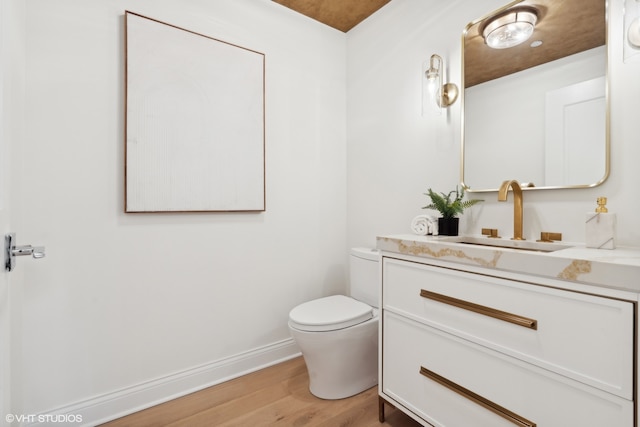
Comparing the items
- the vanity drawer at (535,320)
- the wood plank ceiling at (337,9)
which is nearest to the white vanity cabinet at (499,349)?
the vanity drawer at (535,320)

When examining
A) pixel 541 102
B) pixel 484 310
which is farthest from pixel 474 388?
pixel 541 102

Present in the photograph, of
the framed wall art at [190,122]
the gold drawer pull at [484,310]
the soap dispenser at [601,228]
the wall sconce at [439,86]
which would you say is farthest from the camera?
the wall sconce at [439,86]

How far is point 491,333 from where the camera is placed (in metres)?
1.13

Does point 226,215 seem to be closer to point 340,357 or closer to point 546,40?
point 340,357

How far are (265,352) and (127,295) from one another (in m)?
0.94

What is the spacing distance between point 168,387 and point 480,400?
1.58 meters

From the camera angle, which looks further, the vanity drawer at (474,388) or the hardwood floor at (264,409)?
the hardwood floor at (264,409)

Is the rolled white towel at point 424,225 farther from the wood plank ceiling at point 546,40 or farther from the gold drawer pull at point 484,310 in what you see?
the wood plank ceiling at point 546,40

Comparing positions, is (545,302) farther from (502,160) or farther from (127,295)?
(127,295)

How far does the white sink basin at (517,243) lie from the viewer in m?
1.33

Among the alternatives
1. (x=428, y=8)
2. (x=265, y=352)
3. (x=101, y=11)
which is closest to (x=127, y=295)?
(x=265, y=352)

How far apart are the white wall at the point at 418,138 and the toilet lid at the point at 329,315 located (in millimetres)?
581

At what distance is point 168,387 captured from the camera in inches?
70.3

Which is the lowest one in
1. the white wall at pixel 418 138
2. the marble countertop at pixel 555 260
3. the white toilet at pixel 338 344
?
the white toilet at pixel 338 344
